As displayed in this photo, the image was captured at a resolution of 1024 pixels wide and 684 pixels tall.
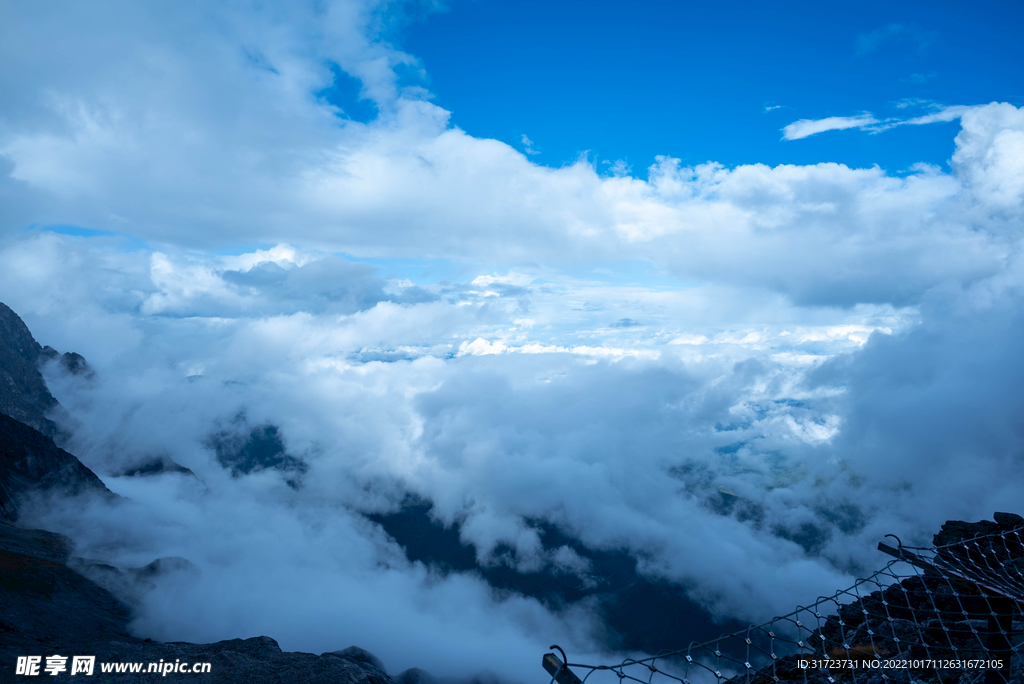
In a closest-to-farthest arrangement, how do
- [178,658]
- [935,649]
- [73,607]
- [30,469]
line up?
[935,649]
[178,658]
[73,607]
[30,469]

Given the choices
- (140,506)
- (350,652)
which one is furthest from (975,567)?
(140,506)

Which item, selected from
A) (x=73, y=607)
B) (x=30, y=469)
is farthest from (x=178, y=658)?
(x=30, y=469)

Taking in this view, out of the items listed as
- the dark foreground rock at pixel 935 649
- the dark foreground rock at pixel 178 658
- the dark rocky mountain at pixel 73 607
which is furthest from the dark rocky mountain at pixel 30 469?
the dark foreground rock at pixel 935 649

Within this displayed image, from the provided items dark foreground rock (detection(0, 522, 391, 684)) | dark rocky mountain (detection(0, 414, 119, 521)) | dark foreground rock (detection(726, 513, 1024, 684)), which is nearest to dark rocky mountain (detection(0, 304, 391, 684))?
dark foreground rock (detection(0, 522, 391, 684))

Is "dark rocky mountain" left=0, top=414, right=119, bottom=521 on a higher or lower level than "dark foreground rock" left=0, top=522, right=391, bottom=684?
higher

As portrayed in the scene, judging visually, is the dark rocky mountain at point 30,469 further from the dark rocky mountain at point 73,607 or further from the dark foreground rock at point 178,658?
the dark foreground rock at point 178,658

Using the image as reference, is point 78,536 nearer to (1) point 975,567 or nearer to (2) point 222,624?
(2) point 222,624

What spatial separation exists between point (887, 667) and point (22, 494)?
187m

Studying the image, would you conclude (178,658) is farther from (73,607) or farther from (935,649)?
(73,607)

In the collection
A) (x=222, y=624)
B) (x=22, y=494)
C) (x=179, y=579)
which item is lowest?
(x=222, y=624)

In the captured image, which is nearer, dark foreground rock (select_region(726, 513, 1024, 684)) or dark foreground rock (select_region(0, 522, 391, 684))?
dark foreground rock (select_region(726, 513, 1024, 684))

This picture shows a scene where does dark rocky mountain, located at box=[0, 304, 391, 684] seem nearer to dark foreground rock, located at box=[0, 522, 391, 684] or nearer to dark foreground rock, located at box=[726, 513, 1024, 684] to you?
dark foreground rock, located at box=[0, 522, 391, 684]

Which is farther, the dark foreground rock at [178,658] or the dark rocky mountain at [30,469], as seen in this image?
the dark rocky mountain at [30,469]

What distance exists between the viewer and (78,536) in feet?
441
